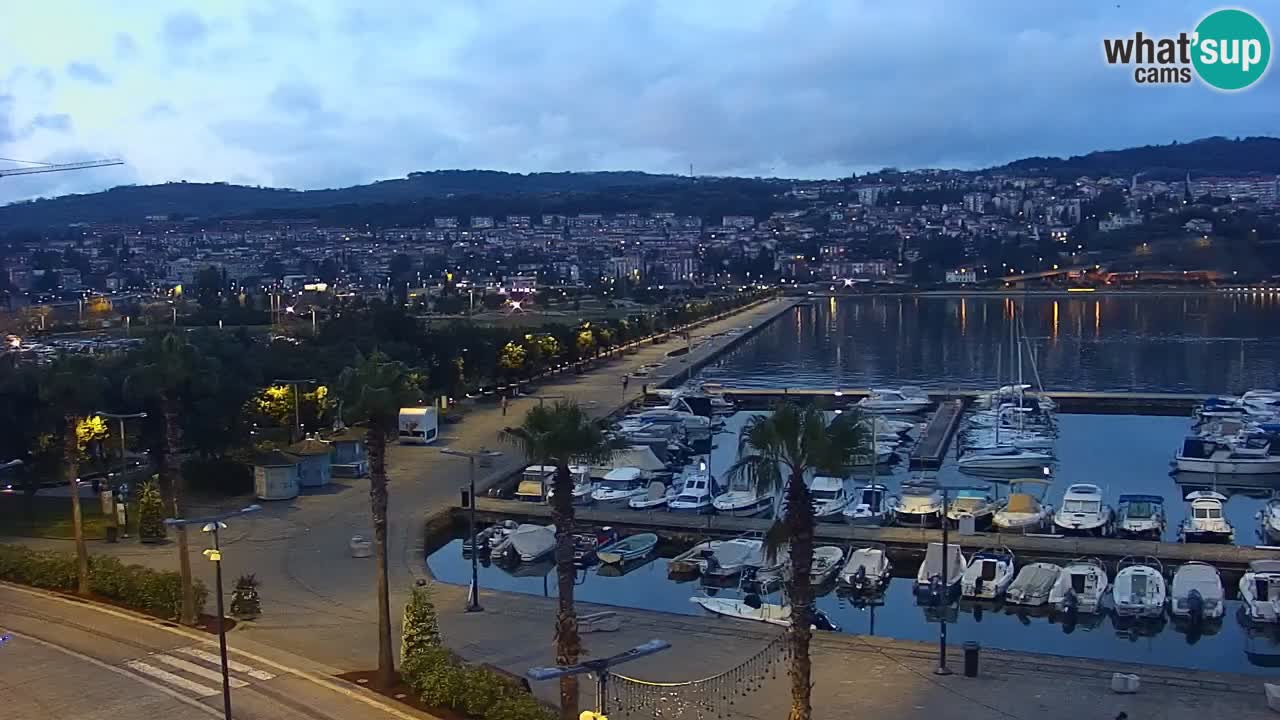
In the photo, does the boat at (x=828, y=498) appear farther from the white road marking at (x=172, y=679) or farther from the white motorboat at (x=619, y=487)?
the white road marking at (x=172, y=679)

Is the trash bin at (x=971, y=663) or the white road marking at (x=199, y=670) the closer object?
the white road marking at (x=199, y=670)

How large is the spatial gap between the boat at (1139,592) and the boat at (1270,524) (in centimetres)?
502

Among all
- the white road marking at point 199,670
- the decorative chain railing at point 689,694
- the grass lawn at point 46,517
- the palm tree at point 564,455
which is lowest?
the decorative chain railing at point 689,694

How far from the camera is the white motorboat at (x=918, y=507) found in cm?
2228

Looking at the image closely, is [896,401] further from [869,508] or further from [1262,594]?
[1262,594]

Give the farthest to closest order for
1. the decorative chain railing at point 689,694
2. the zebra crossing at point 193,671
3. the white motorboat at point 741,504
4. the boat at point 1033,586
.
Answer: the white motorboat at point 741,504 < the boat at point 1033,586 < the zebra crossing at point 193,671 < the decorative chain railing at point 689,694

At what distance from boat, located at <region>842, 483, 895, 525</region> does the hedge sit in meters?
11.9

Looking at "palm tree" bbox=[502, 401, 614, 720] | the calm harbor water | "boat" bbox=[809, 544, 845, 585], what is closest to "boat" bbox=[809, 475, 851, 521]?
"boat" bbox=[809, 544, 845, 585]

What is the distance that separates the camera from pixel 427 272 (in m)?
140

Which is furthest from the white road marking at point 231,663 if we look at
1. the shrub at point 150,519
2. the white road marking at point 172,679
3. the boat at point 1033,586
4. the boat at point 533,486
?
the boat at point 1033,586

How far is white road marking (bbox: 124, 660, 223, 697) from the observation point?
11.9m

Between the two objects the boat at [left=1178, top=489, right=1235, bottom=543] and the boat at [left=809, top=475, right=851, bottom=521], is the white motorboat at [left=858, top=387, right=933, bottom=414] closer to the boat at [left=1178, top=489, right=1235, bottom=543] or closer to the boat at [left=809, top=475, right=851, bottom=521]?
the boat at [left=809, top=475, right=851, bottom=521]

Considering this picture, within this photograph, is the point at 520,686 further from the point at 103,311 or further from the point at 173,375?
the point at 103,311

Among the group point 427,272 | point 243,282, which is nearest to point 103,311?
point 243,282
